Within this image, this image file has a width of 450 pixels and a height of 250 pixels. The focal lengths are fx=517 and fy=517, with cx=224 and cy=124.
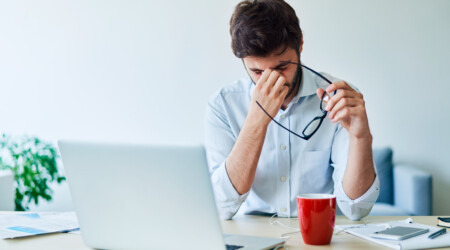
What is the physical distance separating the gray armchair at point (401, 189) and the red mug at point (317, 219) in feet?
5.50

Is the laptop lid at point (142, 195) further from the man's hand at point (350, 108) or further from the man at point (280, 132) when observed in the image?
the man's hand at point (350, 108)

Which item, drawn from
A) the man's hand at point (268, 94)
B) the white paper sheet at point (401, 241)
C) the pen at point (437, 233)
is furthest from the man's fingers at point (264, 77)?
the pen at point (437, 233)

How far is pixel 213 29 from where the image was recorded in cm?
324

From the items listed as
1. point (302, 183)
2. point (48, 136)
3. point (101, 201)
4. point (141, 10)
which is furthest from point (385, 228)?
point (48, 136)

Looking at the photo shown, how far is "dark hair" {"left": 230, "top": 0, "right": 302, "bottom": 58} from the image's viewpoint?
137 centimetres

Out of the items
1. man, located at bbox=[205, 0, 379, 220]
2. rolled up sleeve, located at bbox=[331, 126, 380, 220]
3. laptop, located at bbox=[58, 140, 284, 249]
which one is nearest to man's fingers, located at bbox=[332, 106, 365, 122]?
man, located at bbox=[205, 0, 379, 220]

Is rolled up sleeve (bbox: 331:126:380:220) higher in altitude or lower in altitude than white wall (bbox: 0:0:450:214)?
lower

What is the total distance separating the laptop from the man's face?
21.4 inches

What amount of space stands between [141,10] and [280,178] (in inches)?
84.2

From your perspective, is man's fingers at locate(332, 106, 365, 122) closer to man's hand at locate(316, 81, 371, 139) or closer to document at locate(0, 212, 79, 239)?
man's hand at locate(316, 81, 371, 139)

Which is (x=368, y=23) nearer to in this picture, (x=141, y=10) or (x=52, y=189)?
(x=141, y=10)

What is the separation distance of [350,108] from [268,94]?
237 mm

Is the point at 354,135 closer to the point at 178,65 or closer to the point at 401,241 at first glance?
the point at 401,241

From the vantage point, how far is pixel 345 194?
1315 millimetres
